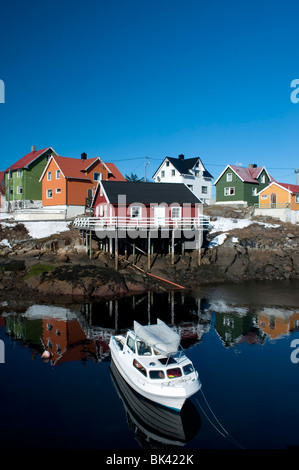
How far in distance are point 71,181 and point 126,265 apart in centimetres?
2022

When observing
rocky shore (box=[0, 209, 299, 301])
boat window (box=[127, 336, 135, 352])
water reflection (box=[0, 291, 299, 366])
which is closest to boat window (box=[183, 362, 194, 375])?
boat window (box=[127, 336, 135, 352])

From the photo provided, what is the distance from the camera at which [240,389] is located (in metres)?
14.7

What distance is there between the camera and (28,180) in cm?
5662

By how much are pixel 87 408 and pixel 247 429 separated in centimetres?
581

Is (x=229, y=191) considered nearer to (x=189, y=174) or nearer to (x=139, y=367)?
(x=189, y=174)

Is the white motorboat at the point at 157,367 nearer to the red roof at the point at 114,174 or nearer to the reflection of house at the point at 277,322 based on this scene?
the reflection of house at the point at 277,322

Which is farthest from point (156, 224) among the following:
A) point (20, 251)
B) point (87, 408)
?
point (87, 408)

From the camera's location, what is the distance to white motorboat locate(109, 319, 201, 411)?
514 inches

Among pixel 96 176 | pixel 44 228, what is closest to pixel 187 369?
pixel 44 228

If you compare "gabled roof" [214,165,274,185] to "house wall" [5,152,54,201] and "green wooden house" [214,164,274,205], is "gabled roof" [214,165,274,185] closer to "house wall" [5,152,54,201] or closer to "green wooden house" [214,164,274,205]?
"green wooden house" [214,164,274,205]

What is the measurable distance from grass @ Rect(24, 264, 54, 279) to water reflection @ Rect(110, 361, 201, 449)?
742 inches

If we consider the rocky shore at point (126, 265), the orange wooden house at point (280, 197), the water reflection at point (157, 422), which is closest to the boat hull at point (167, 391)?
the water reflection at point (157, 422)

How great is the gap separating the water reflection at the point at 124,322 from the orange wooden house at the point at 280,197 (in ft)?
97.7

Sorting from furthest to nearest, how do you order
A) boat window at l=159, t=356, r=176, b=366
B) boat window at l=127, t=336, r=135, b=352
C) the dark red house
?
the dark red house, boat window at l=127, t=336, r=135, b=352, boat window at l=159, t=356, r=176, b=366
